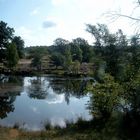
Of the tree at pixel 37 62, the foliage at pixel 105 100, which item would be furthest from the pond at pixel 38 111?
the tree at pixel 37 62

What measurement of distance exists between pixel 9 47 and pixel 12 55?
2021 millimetres

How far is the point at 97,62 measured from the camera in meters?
51.6

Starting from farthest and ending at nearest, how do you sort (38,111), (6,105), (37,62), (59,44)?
(59,44) → (37,62) → (6,105) → (38,111)

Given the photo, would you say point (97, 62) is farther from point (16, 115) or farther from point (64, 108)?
point (16, 115)

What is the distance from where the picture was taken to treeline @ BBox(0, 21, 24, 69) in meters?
84.2

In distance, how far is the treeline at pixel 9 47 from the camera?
84188 millimetres

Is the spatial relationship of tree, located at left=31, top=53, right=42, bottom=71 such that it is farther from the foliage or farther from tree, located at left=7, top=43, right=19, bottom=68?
the foliage

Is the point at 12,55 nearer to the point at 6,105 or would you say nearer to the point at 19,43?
the point at 19,43

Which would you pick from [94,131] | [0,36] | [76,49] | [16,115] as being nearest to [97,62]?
[16,115]

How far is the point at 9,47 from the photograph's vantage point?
275ft

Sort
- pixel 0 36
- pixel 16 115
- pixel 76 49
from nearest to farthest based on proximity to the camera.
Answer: pixel 16 115
pixel 0 36
pixel 76 49

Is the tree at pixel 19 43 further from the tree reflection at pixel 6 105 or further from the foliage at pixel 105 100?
the foliage at pixel 105 100

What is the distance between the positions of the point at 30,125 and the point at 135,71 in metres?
8.63

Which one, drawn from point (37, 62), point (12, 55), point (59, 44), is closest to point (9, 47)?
point (12, 55)
